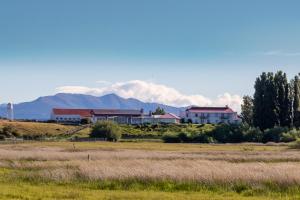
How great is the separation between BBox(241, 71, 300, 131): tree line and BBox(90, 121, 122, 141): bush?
31.1 metres

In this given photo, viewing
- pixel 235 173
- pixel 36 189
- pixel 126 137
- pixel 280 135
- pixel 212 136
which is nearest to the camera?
pixel 36 189

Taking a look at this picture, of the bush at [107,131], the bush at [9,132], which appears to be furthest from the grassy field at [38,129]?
the bush at [107,131]

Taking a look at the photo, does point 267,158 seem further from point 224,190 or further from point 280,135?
point 280,135

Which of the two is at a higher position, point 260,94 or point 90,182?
point 260,94

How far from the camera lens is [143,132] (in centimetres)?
15425

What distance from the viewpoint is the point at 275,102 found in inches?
4968

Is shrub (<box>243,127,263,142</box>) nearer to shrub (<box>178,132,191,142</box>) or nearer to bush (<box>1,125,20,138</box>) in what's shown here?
shrub (<box>178,132,191,142</box>)

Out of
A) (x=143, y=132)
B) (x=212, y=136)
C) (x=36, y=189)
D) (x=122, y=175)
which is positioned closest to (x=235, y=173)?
(x=122, y=175)

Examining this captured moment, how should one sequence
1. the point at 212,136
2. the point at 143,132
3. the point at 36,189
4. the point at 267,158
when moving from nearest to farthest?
1. the point at 36,189
2. the point at 267,158
3. the point at 212,136
4. the point at 143,132

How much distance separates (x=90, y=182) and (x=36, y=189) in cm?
376

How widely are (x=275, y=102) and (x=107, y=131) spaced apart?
3888cm

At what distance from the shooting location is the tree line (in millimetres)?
124938

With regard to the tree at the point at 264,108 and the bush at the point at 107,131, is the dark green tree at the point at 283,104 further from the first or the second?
the bush at the point at 107,131

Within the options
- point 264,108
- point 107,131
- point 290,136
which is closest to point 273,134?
point 290,136
